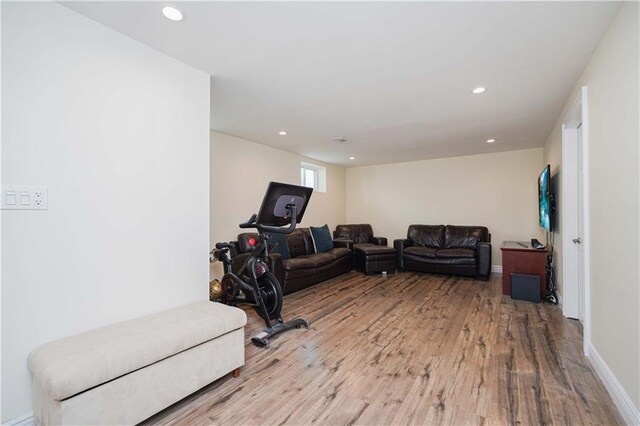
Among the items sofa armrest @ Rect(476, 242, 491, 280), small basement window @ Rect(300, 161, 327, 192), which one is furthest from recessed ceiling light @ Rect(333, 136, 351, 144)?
sofa armrest @ Rect(476, 242, 491, 280)

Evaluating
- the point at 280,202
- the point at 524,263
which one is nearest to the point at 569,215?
the point at 524,263

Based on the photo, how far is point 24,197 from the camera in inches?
60.3

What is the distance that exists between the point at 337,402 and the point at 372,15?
2.32 m

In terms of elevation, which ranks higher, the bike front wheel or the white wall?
the white wall

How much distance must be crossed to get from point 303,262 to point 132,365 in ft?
9.69

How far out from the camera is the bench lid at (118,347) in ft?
4.27

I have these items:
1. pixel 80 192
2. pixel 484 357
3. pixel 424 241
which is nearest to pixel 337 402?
pixel 484 357

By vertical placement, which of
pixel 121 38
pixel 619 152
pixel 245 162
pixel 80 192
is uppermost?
pixel 121 38

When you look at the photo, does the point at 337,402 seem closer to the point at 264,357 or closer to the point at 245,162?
the point at 264,357

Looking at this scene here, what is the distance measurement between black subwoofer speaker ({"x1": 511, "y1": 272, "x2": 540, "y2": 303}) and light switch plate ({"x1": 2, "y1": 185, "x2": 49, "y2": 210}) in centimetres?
469

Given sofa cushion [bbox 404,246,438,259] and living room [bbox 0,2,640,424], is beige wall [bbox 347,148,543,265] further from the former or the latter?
living room [bbox 0,2,640,424]

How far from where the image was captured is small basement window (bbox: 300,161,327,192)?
630cm

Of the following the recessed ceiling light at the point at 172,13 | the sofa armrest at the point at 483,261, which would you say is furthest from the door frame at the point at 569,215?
the recessed ceiling light at the point at 172,13

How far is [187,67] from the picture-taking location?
2.32m
